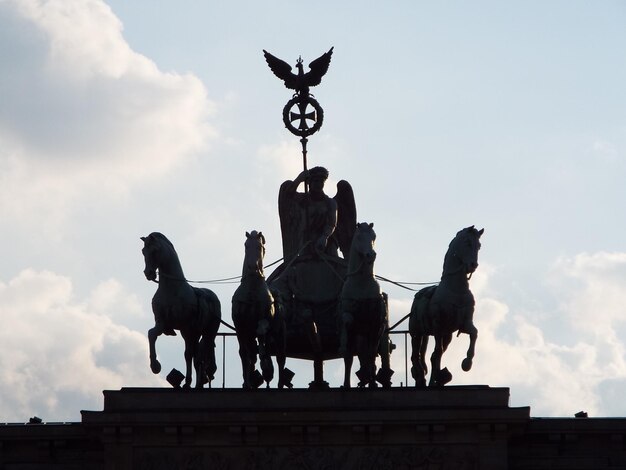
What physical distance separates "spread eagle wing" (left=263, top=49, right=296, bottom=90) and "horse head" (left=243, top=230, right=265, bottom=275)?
A: 6.24 meters

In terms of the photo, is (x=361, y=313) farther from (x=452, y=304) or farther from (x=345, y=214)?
(x=345, y=214)

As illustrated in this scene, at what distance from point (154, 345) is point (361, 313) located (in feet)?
12.6

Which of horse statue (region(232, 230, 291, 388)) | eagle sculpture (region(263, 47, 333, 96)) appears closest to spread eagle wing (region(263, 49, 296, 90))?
eagle sculpture (region(263, 47, 333, 96))

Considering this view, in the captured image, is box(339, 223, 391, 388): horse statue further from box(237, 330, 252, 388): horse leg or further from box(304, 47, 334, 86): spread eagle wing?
box(304, 47, 334, 86): spread eagle wing

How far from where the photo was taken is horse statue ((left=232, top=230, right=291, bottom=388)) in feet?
197

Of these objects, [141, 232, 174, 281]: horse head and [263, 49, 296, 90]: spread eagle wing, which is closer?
[141, 232, 174, 281]: horse head

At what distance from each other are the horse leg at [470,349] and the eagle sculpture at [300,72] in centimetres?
762

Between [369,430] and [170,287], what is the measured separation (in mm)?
4558

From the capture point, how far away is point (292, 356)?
63094mm

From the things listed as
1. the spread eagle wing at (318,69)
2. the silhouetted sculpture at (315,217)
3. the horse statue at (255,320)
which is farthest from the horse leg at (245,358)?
the spread eagle wing at (318,69)

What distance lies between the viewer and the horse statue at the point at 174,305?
2361 inches

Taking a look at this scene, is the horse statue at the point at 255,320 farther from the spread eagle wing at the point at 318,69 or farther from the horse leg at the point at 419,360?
the spread eagle wing at the point at 318,69

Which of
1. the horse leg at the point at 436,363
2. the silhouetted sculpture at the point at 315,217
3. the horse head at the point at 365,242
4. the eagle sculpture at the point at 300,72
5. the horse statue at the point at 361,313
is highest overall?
the eagle sculpture at the point at 300,72

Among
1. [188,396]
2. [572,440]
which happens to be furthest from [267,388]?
[572,440]
